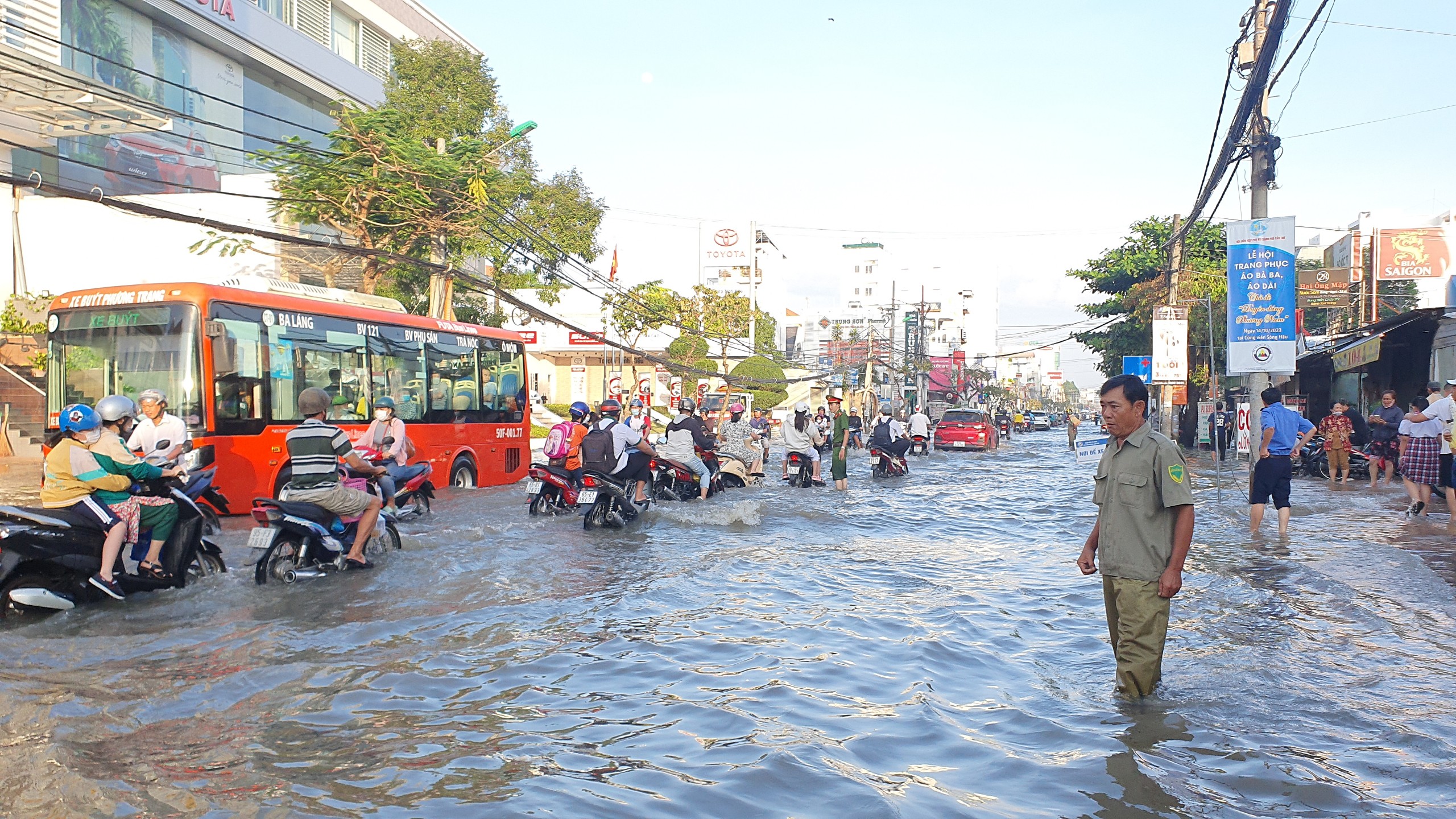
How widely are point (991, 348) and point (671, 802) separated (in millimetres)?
142029

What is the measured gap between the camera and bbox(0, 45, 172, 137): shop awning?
18.5m

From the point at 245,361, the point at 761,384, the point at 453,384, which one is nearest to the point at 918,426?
the point at 453,384

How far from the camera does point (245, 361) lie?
40.4 feet

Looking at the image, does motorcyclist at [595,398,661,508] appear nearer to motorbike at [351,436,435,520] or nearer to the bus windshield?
motorbike at [351,436,435,520]

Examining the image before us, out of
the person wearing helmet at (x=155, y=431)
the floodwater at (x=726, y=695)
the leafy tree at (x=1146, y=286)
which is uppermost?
the leafy tree at (x=1146, y=286)

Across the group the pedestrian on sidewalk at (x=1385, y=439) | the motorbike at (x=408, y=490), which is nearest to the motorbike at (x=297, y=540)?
the motorbike at (x=408, y=490)

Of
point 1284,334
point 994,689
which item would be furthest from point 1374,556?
point 994,689

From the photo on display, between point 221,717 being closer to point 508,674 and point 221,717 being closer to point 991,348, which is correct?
point 508,674

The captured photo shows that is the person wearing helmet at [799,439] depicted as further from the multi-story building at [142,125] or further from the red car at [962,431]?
the red car at [962,431]

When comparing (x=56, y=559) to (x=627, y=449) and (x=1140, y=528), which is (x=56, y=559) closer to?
(x=627, y=449)

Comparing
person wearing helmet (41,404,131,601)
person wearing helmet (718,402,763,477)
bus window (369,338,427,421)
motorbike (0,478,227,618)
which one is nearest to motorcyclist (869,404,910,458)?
person wearing helmet (718,402,763,477)

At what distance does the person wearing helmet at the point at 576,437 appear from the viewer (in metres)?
13.3

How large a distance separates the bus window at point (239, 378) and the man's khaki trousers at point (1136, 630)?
10270 mm

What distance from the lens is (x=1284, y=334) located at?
14.4 m
